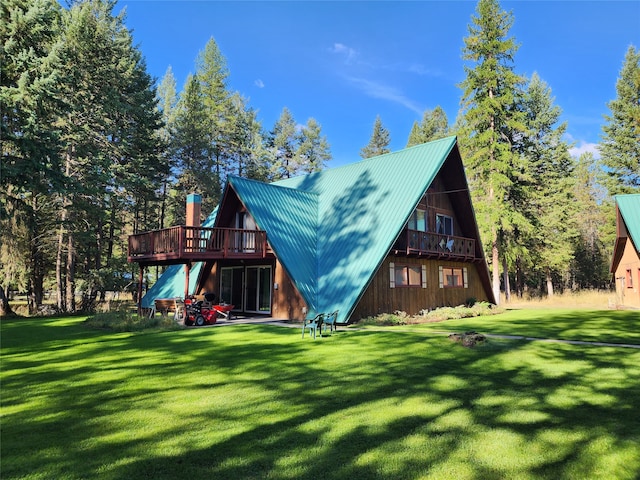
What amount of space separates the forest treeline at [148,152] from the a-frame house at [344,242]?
7.16 meters

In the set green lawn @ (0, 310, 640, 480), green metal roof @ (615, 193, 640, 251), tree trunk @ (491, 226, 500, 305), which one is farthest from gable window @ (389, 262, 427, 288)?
green metal roof @ (615, 193, 640, 251)

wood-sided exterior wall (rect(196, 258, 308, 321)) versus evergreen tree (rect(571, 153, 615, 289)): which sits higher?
evergreen tree (rect(571, 153, 615, 289))

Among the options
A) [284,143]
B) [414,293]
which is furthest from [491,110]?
[284,143]

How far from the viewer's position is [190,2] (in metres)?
18.0

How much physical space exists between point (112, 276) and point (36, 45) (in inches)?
539

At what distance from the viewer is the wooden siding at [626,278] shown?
23.6 metres

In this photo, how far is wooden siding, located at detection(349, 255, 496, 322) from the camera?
1708 centimetres

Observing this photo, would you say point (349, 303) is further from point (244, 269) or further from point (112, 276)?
point (112, 276)

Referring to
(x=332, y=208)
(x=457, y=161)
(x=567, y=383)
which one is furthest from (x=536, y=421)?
(x=457, y=161)

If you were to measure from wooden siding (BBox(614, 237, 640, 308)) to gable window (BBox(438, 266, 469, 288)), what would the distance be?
9.09 m

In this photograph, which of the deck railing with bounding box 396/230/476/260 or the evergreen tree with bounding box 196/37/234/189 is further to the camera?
the evergreen tree with bounding box 196/37/234/189

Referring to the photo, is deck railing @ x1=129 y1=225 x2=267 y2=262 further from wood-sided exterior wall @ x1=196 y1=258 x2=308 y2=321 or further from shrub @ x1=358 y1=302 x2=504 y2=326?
shrub @ x1=358 y1=302 x2=504 y2=326

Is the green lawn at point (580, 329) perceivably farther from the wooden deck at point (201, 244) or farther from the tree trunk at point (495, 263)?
the tree trunk at point (495, 263)

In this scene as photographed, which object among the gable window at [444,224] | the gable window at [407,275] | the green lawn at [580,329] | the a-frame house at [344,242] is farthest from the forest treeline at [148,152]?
the green lawn at [580,329]
